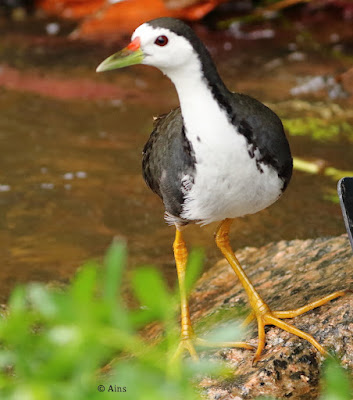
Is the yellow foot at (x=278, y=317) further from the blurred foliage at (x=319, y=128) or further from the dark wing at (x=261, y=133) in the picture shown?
the blurred foliage at (x=319, y=128)

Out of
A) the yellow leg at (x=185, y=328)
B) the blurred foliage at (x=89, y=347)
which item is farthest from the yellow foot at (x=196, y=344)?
the blurred foliage at (x=89, y=347)

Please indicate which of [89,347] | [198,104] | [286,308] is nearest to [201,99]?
[198,104]

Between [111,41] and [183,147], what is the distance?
214 inches

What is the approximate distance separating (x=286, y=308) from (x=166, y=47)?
113cm

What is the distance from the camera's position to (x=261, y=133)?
2303 mm

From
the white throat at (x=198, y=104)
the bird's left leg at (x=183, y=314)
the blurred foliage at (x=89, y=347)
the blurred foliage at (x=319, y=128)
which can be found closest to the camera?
the blurred foliage at (x=89, y=347)

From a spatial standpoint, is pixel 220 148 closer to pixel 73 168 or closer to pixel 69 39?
pixel 73 168

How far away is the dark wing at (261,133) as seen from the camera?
2254mm

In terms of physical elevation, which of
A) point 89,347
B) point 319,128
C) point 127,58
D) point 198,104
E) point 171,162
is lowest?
point 319,128

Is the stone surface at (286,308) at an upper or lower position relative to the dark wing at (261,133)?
lower

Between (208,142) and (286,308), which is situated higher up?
(208,142)

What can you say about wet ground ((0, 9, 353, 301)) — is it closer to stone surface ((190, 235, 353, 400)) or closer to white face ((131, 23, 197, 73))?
stone surface ((190, 235, 353, 400))

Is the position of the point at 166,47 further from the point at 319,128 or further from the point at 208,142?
the point at 319,128

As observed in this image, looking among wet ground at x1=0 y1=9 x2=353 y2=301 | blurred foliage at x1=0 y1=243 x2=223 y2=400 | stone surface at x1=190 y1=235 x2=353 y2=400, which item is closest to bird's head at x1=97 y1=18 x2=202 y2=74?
stone surface at x1=190 y1=235 x2=353 y2=400
